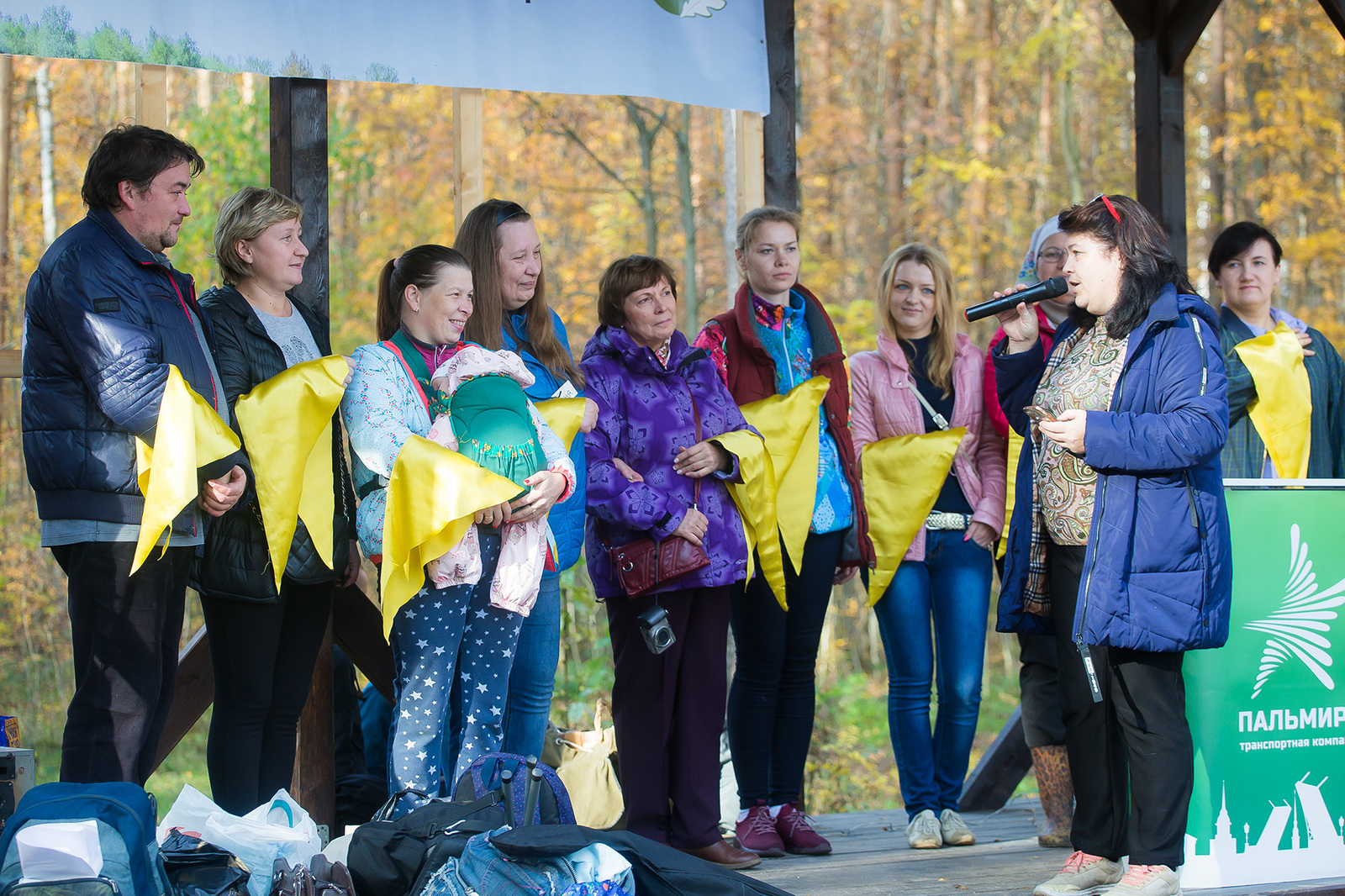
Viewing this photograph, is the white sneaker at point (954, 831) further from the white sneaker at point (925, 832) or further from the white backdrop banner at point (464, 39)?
the white backdrop banner at point (464, 39)

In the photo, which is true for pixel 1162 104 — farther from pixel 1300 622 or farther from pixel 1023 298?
pixel 1300 622

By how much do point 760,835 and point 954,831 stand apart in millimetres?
690

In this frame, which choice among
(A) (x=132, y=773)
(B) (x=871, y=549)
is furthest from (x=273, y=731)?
(B) (x=871, y=549)

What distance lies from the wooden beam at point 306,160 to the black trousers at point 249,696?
1.11 meters

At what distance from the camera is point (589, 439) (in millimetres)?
3479

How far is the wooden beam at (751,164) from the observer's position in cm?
448

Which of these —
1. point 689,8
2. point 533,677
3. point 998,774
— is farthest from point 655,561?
point 998,774

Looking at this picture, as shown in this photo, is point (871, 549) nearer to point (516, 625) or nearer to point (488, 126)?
point (516, 625)

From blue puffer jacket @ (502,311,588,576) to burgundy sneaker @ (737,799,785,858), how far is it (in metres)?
1.05

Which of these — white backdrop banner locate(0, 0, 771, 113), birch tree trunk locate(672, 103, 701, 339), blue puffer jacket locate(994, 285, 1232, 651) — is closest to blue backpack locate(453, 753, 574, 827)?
blue puffer jacket locate(994, 285, 1232, 651)

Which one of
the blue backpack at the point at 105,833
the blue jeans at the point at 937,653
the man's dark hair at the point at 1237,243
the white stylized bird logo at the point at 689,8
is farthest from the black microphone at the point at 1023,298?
the blue backpack at the point at 105,833

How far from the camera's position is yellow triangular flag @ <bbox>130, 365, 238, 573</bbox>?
2.66m

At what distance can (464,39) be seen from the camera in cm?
390

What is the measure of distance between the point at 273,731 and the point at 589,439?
1.18m
